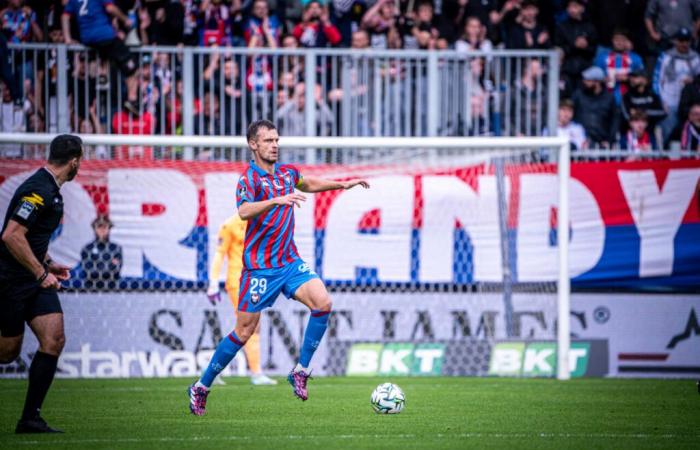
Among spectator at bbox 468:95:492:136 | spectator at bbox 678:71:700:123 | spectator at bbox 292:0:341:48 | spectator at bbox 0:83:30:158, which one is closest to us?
spectator at bbox 0:83:30:158

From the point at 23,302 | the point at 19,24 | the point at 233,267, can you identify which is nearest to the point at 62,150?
the point at 23,302

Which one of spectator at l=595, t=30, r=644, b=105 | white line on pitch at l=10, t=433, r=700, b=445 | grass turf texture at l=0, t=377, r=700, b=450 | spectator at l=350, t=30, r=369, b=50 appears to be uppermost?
spectator at l=350, t=30, r=369, b=50

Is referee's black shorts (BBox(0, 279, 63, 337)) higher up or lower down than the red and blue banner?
higher up

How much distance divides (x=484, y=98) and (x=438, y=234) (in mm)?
2329

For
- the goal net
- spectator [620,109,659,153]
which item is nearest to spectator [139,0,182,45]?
the goal net

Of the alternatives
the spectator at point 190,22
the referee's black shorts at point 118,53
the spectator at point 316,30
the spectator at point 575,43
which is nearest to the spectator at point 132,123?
the referee's black shorts at point 118,53

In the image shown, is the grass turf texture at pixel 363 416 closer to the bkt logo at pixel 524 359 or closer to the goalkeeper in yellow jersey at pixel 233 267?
the goalkeeper in yellow jersey at pixel 233 267

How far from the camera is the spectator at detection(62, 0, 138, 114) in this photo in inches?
583

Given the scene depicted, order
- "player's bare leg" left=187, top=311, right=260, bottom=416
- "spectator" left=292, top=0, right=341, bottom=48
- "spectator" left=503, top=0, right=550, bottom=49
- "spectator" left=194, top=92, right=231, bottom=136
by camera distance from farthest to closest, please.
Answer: "spectator" left=503, top=0, right=550, bottom=49, "spectator" left=292, top=0, right=341, bottom=48, "spectator" left=194, top=92, right=231, bottom=136, "player's bare leg" left=187, top=311, right=260, bottom=416

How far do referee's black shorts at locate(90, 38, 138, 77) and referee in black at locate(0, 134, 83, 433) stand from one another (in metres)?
6.82

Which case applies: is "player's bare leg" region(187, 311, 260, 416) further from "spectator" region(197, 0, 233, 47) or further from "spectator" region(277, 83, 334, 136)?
"spectator" region(197, 0, 233, 47)

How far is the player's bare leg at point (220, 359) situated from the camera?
366 inches

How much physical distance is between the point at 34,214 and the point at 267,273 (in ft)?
7.42

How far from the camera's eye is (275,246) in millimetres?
9547
